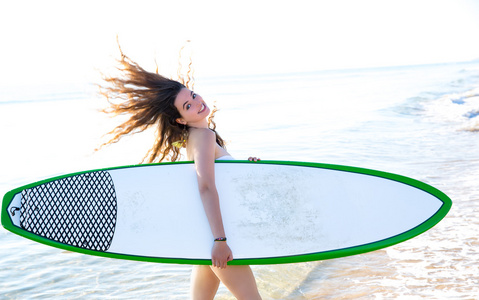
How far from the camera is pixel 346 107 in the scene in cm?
1770

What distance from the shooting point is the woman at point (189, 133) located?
2.36m

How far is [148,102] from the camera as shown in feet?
8.77

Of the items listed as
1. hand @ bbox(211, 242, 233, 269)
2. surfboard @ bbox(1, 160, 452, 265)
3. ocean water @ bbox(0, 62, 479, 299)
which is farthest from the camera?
ocean water @ bbox(0, 62, 479, 299)

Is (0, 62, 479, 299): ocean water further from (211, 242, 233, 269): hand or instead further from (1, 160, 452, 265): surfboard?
(211, 242, 233, 269): hand

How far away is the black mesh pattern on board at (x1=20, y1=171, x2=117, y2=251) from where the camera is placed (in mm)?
2592

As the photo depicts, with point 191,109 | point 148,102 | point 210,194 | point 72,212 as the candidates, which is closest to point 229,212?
point 210,194

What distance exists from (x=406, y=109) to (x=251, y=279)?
48.6ft

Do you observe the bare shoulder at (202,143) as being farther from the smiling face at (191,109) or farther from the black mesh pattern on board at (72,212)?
the black mesh pattern on board at (72,212)

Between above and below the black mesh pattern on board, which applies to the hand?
below

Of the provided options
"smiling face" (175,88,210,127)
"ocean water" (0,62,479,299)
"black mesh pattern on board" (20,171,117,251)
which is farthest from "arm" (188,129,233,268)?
"ocean water" (0,62,479,299)

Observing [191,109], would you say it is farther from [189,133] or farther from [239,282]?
[239,282]

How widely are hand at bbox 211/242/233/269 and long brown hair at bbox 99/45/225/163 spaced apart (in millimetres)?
662

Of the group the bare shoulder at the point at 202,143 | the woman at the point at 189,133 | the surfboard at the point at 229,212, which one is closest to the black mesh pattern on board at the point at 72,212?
the surfboard at the point at 229,212

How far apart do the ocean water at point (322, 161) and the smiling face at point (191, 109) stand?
73 cm
